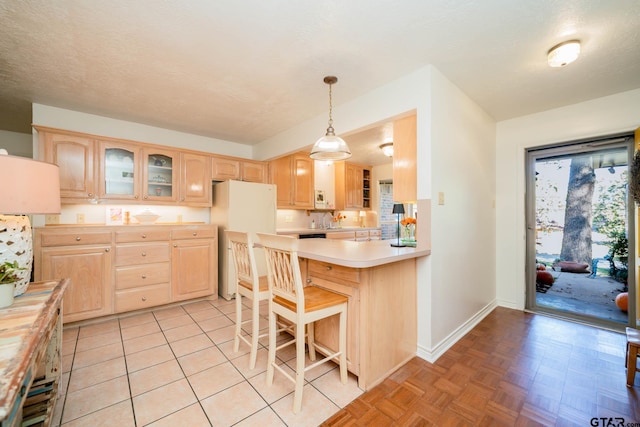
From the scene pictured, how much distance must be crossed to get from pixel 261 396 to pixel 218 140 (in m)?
3.82

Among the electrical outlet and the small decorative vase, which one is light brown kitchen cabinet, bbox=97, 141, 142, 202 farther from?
the small decorative vase

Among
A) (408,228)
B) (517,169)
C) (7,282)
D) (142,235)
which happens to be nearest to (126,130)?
(142,235)

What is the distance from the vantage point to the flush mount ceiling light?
1901 millimetres

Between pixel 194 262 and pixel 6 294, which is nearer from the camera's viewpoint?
pixel 6 294

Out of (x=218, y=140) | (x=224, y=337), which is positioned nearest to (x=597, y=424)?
(x=224, y=337)

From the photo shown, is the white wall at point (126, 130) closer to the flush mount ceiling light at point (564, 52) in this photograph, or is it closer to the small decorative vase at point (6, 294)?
the small decorative vase at point (6, 294)

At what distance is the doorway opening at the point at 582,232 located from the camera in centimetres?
284

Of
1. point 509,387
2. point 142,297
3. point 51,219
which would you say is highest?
point 51,219

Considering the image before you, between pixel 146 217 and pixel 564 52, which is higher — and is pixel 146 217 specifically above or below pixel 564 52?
below

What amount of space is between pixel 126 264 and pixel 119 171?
3.92 feet

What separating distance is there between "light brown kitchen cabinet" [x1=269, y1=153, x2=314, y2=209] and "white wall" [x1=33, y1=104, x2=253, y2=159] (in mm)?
669

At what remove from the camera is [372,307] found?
1.85 metres

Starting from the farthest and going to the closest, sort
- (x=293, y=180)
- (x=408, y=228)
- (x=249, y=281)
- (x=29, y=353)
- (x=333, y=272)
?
(x=293, y=180), (x=408, y=228), (x=249, y=281), (x=333, y=272), (x=29, y=353)

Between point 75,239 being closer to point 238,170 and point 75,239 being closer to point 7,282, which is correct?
point 7,282
